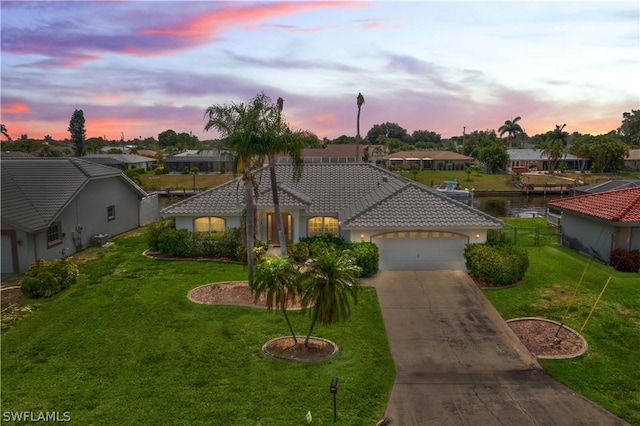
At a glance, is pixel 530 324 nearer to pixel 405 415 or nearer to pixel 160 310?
pixel 405 415

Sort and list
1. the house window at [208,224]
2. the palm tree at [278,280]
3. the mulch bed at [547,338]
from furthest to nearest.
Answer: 1. the house window at [208,224]
2. the mulch bed at [547,338]
3. the palm tree at [278,280]

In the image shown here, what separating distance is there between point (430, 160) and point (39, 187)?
74760 mm

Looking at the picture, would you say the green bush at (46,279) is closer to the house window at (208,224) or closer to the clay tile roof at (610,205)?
the house window at (208,224)

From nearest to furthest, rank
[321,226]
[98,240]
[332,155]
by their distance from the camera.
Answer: [321,226] < [98,240] < [332,155]

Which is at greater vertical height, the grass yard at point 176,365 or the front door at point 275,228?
the front door at point 275,228

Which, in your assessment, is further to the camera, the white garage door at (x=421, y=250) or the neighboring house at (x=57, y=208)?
the white garage door at (x=421, y=250)

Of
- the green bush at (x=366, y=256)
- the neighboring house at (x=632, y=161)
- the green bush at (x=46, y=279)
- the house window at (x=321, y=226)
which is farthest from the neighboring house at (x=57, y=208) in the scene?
the neighboring house at (x=632, y=161)

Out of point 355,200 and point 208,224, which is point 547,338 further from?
point 208,224

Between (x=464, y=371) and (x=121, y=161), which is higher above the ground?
(x=121, y=161)

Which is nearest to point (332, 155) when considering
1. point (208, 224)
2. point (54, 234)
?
point (208, 224)

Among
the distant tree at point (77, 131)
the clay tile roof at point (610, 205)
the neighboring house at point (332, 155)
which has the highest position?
the distant tree at point (77, 131)

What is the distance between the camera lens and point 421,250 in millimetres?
21109

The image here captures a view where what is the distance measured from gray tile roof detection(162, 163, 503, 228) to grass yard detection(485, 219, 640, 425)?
11.9 ft

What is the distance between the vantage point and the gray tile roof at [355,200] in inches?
822
